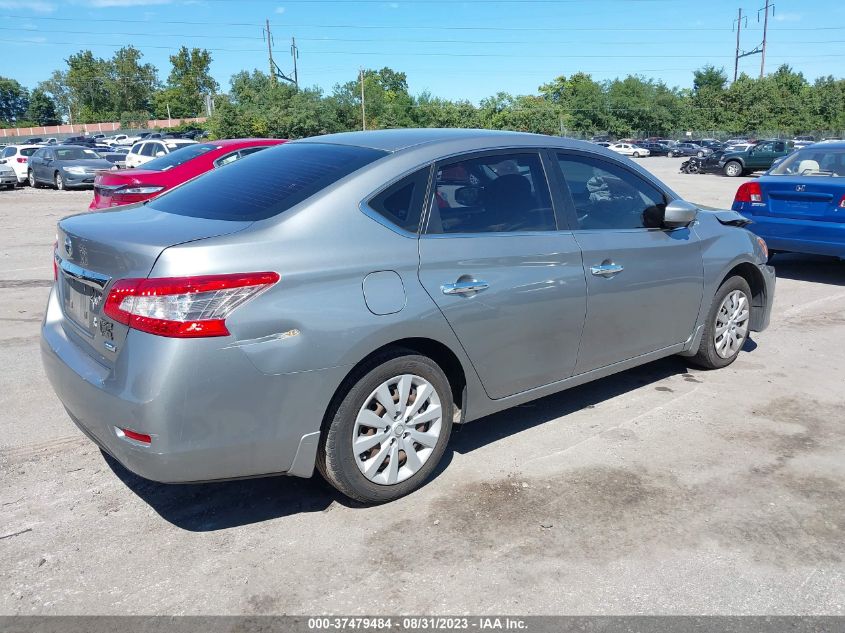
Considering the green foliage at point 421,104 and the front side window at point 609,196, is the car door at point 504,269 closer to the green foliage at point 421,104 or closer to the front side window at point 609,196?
the front side window at point 609,196

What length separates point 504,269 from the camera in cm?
376

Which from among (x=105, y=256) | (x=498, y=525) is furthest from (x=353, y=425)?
(x=105, y=256)

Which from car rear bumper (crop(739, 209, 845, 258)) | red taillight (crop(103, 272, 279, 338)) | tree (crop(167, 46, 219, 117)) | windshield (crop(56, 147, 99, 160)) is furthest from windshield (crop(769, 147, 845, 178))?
tree (crop(167, 46, 219, 117))

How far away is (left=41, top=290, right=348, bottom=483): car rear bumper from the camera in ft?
9.30

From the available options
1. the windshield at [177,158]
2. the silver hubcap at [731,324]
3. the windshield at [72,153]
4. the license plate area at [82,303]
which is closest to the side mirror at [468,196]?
the license plate area at [82,303]

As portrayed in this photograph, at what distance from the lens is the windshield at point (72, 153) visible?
25141mm

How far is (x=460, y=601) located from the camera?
283 cm

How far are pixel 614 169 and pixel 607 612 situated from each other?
2.83m

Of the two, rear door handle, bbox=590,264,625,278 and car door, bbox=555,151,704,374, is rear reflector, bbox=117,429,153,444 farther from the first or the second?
rear door handle, bbox=590,264,625,278

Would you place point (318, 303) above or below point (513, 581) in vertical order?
above

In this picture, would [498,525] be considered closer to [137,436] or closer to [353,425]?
[353,425]

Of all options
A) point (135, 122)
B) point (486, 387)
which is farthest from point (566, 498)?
point (135, 122)

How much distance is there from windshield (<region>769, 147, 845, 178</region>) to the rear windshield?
23.2 feet

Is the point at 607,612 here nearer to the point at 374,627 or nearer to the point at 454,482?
the point at 374,627
